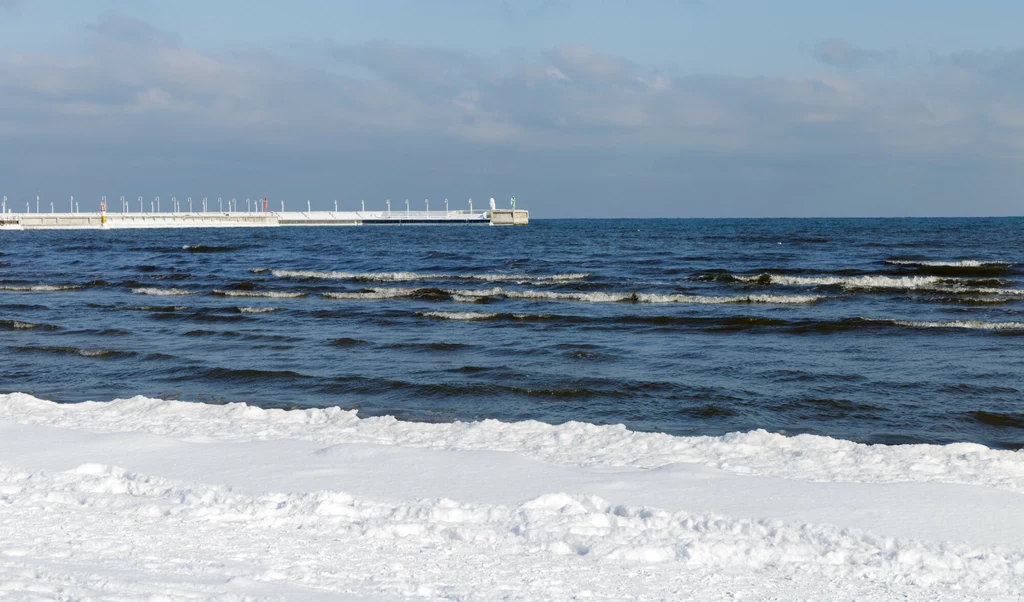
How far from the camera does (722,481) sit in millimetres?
6000

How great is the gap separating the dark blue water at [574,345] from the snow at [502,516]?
6.74 ft

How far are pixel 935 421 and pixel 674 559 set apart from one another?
226 inches

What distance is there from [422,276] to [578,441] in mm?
22864

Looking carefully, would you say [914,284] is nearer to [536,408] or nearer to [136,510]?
[536,408]

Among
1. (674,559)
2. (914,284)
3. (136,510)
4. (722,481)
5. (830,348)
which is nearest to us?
(674,559)

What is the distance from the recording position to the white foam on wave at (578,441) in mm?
6477

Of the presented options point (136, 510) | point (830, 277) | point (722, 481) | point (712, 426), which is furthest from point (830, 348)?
point (830, 277)

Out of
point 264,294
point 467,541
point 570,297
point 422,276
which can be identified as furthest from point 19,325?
point 467,541

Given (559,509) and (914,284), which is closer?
(559,509)

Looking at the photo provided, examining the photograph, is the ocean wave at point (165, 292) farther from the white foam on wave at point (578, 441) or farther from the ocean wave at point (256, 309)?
the white foam on wave at point (578, 441)

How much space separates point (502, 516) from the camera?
5.27 metres

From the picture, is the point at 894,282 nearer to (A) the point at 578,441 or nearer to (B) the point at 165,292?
(A) the point at 578,441

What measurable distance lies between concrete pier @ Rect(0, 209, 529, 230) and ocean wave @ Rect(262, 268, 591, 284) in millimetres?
82217

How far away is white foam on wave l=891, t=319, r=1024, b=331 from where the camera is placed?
16141mm
